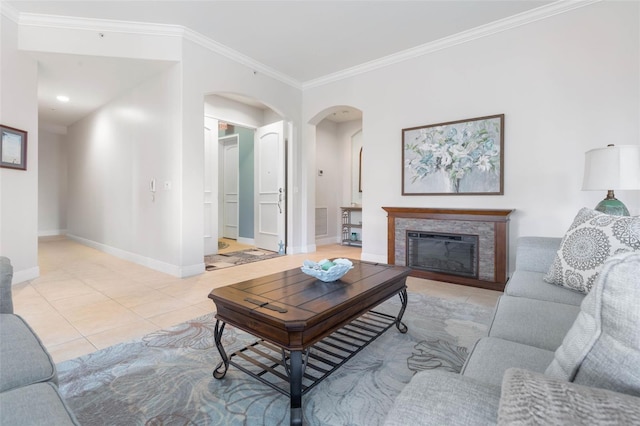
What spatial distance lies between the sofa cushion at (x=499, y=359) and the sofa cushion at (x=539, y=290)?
0.65 meters

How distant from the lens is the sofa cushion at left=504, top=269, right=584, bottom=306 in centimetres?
153

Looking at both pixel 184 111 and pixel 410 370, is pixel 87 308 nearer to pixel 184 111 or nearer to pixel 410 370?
pixel 184 111

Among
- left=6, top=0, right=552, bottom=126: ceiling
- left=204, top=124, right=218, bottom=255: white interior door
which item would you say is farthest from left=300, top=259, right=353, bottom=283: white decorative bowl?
left=204, top=124, right=218, bottom=255: white interior door

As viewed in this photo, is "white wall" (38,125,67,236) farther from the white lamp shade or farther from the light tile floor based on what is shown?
the white lamp shade

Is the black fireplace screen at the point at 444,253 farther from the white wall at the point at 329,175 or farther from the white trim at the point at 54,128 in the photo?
the white trim at the point at 54,128

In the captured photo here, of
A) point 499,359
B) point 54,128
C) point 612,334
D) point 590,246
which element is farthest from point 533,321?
point 54,128

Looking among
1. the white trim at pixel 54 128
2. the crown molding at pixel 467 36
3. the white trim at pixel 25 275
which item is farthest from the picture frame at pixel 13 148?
the white trim at pixel 54 128

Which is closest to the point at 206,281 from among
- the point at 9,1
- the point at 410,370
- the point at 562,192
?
the point at 410,370

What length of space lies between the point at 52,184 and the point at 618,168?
407 inches

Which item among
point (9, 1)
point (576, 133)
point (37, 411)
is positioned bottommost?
point (37, 411)

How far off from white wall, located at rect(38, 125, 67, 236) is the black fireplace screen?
8.62m

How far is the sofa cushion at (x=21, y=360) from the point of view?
86cm

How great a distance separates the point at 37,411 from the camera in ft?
2.32

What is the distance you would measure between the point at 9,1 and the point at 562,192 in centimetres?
592
